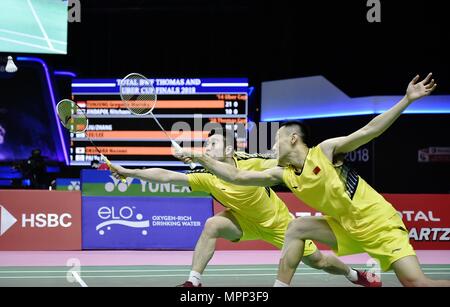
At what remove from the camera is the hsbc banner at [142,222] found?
10016 millimetres

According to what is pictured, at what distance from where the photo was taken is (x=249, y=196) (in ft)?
19.1

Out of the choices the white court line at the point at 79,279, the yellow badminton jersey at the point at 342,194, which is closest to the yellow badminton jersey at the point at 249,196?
the yellow badminton jersey at the point at 342,194

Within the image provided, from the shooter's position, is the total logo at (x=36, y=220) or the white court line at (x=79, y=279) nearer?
the white court line at (x=79, y=279)

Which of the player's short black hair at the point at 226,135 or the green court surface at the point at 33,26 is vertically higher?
the green court surface at the point at 33,26

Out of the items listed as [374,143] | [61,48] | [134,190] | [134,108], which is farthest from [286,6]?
[134,108]

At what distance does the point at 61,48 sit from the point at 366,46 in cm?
757

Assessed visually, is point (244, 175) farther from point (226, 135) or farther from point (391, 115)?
point (226, 135)

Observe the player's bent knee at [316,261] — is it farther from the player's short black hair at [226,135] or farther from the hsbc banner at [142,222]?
the hsbc banner at [142,222]

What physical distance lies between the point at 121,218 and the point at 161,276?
10.4 ft

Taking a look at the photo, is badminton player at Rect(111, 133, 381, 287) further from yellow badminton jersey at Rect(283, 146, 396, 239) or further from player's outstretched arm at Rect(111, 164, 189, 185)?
yellow badminton jersey at Rect(283, 146, 396, 239)

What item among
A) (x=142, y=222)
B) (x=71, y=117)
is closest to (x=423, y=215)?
(x=142, y=222)

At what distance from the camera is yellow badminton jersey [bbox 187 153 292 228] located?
19.1ft

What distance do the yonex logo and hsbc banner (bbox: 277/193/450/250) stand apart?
4043 mm

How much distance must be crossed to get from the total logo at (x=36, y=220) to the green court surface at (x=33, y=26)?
3367mm
